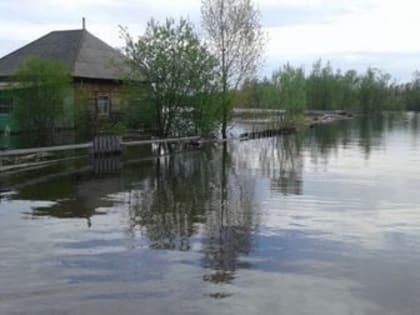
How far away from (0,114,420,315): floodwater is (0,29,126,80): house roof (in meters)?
18.1

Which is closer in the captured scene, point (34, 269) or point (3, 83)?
point (34, 269)

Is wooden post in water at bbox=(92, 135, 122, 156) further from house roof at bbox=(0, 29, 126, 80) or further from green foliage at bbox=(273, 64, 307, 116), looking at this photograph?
green foliage at bbox=(273, 64, 307, 116)

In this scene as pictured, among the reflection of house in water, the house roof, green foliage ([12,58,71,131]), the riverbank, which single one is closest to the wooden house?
the house roof

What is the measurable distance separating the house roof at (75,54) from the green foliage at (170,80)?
12.6 feet

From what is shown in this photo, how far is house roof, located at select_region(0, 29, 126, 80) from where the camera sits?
37.6 m

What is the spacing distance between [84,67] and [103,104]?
268 cm

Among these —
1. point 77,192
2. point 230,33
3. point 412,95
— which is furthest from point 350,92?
point 77,192

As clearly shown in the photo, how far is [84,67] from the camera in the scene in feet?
124

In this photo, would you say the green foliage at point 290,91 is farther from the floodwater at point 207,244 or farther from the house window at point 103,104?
the floodwater at point 207,244

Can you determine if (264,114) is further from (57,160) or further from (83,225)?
(83,225)

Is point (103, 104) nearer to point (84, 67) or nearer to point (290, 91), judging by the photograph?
point (84, 67)

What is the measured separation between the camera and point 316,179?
20016 mm

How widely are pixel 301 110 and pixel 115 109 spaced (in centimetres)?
2516

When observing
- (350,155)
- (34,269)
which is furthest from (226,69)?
Answer: (34,269)
